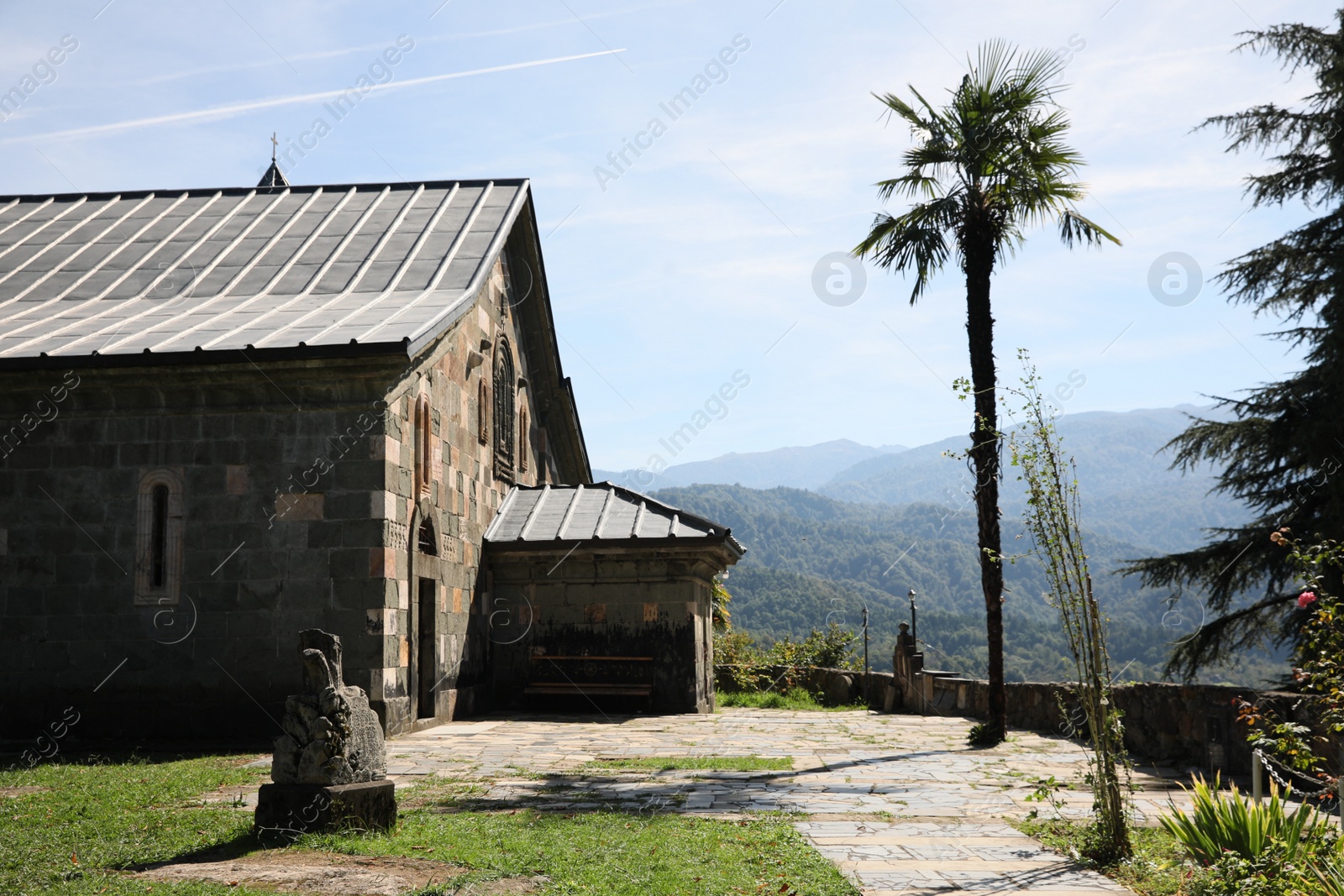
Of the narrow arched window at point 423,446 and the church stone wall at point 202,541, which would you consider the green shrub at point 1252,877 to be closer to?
the church stone wall at point 202,541

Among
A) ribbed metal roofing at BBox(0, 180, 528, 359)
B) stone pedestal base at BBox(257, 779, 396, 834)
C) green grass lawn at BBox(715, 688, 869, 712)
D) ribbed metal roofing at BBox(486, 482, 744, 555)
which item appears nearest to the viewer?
stone pedestal base at BBox(257, 779, 396, 834)

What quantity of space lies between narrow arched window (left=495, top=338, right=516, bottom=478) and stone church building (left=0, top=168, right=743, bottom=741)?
60.8 inches

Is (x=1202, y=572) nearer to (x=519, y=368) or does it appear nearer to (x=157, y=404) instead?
(x=519, y=368)

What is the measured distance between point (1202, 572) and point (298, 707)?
715 inches

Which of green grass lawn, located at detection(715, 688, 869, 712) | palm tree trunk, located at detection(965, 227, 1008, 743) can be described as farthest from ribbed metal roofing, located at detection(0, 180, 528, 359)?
green grass lawn, located at detection(715, 688, 869, 712)

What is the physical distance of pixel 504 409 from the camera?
739 inches

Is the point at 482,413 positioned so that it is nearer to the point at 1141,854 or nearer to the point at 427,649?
the point at 427,649

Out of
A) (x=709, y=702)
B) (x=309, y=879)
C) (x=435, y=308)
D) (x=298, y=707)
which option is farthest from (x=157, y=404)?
(x=709, y=702)

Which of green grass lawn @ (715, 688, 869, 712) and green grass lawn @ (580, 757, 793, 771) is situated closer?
green grass lawn @ (580, 757, 793, 771)

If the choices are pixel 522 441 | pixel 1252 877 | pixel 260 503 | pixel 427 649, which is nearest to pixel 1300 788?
pixel 1252 877

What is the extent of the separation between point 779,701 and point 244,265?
13.4 m

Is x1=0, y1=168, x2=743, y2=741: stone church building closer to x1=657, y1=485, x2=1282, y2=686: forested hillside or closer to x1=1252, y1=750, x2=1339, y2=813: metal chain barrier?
x1=1252, y1=750, x2=1339, y2=813: metal chain barrier

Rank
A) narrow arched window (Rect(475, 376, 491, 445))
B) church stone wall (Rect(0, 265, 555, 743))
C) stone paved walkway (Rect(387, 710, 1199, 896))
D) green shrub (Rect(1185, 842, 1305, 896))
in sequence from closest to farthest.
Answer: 1. green shrub (Rect(1185, 842, 1305, 896))
2. stone paved walkway (Rect(387, 710, 1199, 896))
3. church stone wall (Rect(0, 265, 555, 743))
4. narrow arched window (Rect(475, 376, 491, 445))

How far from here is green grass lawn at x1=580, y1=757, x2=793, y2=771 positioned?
10.1m
